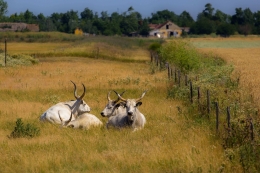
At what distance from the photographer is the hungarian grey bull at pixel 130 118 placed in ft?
49.3

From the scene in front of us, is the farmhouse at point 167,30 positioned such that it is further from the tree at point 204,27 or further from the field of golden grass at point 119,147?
the field of golden grass at point 119,147

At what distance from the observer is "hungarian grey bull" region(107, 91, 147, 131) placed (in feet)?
49.3

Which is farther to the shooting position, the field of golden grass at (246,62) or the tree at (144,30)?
the tree at (144,30)

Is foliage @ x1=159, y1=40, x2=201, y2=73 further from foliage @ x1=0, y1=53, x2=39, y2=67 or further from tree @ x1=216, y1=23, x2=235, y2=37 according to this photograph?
tree @ x1=216, y1=23, x2=235, y2=37

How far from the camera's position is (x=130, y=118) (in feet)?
49.5

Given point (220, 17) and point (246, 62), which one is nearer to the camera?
point (246, 62)

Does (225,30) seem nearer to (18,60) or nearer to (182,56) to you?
(18,60)

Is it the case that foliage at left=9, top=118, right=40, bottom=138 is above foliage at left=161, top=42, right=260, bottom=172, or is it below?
below

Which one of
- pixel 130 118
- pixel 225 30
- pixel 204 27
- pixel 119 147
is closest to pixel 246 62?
pixel 130 118

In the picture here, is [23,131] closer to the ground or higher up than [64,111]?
closer to the ground

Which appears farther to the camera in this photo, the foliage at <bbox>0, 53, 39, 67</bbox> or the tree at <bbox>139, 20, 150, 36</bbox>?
the tree at <bbox>139, 20, 150, 36</bbox>

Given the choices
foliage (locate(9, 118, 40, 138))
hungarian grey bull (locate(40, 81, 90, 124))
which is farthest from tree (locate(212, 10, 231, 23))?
foliage (locate(9, 118, 40, 138))

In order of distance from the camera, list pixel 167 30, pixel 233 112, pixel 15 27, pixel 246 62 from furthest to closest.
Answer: pixel 167 30 → pixel 15 27 → pixel 246 62 → pixel 233 112

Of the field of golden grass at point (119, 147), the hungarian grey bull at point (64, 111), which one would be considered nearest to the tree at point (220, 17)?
the field of golden grass at point (119, 147)
